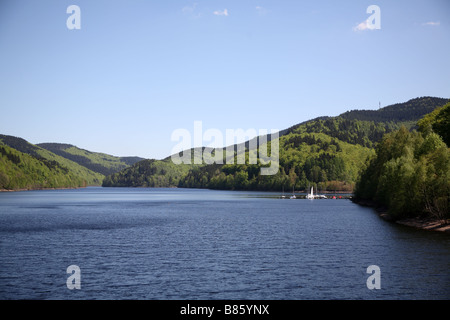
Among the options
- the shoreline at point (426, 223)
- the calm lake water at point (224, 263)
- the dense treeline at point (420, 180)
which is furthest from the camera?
the dense treeline at point (420, 180)

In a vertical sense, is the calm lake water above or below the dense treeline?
below

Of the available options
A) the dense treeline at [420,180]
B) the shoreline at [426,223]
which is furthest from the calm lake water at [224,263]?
the dense treeline at [420,180]

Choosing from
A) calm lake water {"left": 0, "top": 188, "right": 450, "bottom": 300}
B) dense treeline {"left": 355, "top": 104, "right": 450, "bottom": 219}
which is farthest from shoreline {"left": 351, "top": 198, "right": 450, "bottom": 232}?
calm lake water {"left": 0, "top": 188, "right": 450, "bottom": 300}

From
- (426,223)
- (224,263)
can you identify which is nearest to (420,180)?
(426,223)

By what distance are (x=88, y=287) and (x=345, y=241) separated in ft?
160

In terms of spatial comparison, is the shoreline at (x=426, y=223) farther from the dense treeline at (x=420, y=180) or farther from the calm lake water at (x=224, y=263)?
the calm lake water at (x=224, y=263)

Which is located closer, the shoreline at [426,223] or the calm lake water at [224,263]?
the calm lake water at [224,263]

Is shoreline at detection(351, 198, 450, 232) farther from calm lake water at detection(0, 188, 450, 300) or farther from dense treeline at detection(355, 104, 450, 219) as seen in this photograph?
calm lake water at detection(0, 188, 450, 300)

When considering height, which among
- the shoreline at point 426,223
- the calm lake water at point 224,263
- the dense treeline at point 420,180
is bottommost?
the calm lake water at point 224,263

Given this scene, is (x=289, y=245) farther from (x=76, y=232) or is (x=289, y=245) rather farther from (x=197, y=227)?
(x=76, y=232)

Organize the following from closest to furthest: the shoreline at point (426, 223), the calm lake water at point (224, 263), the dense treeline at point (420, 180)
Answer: the calm lake water at point (224, 263), the shoreline at point (426, 223), the dense treeline at point (420, 180)
